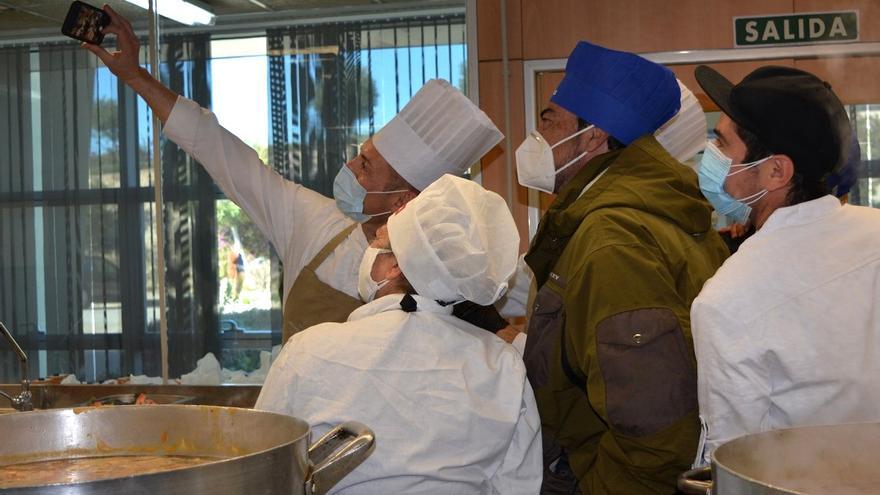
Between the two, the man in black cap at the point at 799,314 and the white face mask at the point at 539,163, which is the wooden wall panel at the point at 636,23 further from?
the man in black cap at the point at 799,314

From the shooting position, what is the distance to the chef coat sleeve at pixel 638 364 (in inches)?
67.8

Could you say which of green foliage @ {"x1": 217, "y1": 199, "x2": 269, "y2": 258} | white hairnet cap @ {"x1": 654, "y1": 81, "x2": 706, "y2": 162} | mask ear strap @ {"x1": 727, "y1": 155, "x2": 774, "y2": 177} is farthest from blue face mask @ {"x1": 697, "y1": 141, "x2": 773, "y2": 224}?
green foliage @ {"x1": 217, "y1": 199, "x2": 269, "y2": 258}

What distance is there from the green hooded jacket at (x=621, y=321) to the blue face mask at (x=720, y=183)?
0.37 ft

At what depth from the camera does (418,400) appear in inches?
65.3

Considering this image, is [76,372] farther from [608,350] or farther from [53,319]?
[608,350]

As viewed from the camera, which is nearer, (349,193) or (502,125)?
(349,193)

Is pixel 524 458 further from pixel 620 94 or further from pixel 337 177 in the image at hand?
pixel 337 177

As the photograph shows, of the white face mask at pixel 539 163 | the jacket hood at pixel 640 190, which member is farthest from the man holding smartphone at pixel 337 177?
the jacket hood at pixel 640 190

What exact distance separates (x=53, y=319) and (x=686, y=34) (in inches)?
97.4

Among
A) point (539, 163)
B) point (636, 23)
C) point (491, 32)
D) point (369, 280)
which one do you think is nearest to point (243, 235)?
point (491, 32)

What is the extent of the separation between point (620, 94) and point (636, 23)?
Result: 61.0 inches

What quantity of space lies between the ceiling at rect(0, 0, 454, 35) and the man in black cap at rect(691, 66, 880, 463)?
2.16 metres

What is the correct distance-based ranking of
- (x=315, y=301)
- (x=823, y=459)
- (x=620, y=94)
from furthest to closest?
(x=315, y=301) → (x=620, y=94) → (x=823, y=459)

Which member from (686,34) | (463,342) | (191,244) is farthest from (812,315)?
(191,244)
